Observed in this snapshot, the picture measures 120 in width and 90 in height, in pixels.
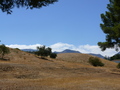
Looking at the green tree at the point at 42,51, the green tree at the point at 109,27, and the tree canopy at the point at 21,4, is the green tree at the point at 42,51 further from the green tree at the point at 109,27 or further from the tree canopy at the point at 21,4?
the tree canopy at the point at 21,4

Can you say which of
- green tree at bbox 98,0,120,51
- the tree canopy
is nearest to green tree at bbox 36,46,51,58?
green tree at bbox 98,0,120,51

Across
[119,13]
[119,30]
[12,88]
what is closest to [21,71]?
[12,88]

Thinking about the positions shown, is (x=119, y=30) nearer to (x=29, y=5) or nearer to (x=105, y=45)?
(x=105, y=45)

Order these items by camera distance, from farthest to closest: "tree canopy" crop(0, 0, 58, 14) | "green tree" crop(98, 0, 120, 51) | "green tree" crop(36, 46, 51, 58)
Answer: "green tree" crop(36, 46, 51, 58) < "green tree" crop(98, 0, 120, 51) < "tree canopy" crop(0, 0, 58, 14)

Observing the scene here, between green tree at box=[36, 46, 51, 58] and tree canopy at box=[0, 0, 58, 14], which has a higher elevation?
tree canopy at box=[0, 0, 58, 14]

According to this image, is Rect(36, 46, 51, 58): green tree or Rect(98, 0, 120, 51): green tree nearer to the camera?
Rect(98, 0, 120, 51): green tree

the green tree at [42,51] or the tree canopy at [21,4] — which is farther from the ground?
the tree canopy at [21,4]

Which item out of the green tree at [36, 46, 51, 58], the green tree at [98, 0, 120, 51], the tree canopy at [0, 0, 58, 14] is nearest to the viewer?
the tree canopy at [0, 0, 58, 14]

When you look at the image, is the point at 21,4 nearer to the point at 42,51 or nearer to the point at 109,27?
the point at 109,27

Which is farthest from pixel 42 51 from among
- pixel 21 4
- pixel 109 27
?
pixel 21 4

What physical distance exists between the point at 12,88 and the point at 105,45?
22074 millimetres

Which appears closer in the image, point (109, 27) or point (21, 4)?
point (21, 4)

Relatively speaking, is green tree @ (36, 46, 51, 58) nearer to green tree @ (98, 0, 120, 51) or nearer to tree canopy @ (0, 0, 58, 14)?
green tree @ (98, 0, 120, 51)

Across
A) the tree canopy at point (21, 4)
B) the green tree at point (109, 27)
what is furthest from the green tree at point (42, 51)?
the tree canopy at point (21, 4)
